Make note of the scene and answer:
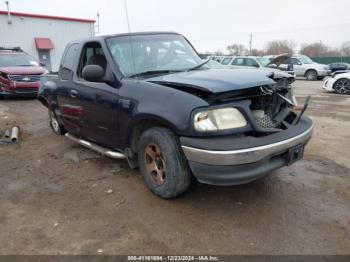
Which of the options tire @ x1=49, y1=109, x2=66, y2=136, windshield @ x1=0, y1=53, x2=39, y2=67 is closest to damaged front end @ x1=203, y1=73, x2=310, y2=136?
tire @ x1=49, y1=109, x2=66, y2=136

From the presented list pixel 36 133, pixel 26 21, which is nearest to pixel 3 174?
pixel 36 133

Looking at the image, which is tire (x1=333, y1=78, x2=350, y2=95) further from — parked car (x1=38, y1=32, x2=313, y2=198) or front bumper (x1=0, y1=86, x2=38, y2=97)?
front bumper (x1=0, y1=86, x2=38, y2=97)

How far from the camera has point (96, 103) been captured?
4.17 m

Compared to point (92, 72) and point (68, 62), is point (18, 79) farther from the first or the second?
point (92, 72)

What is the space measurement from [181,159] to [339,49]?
7900 centimetres

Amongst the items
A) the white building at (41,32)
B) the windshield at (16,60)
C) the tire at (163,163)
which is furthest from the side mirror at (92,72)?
the white building at (41,32)

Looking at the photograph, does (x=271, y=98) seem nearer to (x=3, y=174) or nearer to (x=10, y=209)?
(x=10, y=209)

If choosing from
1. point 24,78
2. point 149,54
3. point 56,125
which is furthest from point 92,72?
point 24,78

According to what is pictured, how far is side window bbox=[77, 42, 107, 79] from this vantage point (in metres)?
4.29

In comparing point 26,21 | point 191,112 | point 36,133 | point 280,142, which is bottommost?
point 36,133

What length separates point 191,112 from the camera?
118 inches

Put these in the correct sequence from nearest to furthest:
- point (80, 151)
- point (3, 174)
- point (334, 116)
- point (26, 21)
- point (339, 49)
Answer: point (3, 174) → point (80, 151) → point (334, 116) → point (26, 21) → point (339, 49)

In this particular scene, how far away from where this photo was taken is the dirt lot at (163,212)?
2889 mm

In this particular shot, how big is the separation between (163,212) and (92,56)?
7.86 ft
